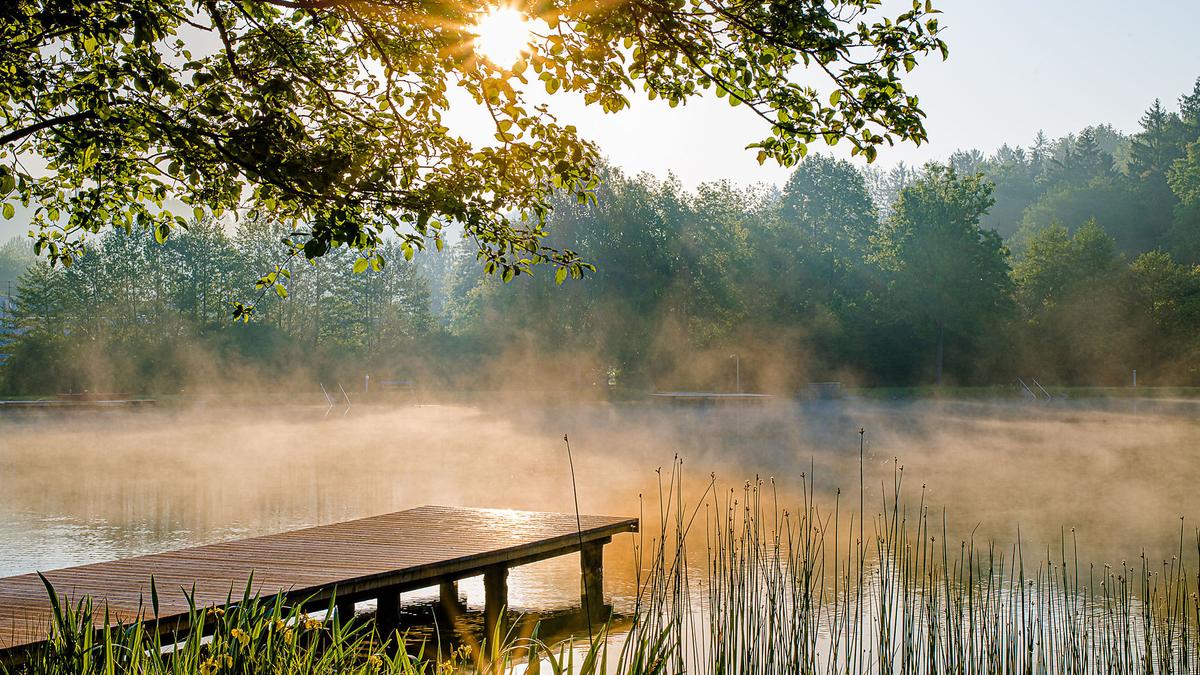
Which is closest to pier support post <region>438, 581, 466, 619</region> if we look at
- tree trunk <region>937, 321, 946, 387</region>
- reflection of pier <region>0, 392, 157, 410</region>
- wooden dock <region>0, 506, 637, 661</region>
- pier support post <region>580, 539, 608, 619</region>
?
wooden dock <region>0, 506, 637, 661</region>

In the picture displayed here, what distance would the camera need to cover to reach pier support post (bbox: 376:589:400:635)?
5.94m

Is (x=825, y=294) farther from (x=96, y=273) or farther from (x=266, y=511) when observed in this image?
(x=266, y=511)

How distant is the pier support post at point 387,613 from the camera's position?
5.94 m

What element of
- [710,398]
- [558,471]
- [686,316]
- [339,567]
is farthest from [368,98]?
[686,316]

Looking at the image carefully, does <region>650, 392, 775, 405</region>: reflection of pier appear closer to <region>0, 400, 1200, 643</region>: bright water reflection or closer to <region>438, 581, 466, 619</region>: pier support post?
<region>0, 400, 1200, 643</region>: bright water reflection

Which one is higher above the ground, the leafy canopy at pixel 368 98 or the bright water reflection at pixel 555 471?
the leafy canopy at pixel 368 98

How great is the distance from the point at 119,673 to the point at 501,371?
33.7 meters

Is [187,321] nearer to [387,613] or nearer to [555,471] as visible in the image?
[555,471]

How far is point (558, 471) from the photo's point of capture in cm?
1296

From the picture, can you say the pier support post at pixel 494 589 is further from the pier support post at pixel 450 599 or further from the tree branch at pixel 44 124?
the tree branch at pixel 44 124

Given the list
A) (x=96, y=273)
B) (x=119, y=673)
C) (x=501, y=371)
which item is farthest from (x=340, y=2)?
(x=96, y=273)

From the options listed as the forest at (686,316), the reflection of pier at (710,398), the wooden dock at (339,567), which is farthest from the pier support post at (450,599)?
the forest at (686,316)

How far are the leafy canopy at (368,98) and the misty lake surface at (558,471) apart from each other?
56.1 inches

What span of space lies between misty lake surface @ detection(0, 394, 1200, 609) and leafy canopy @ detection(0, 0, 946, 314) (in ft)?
4.68
